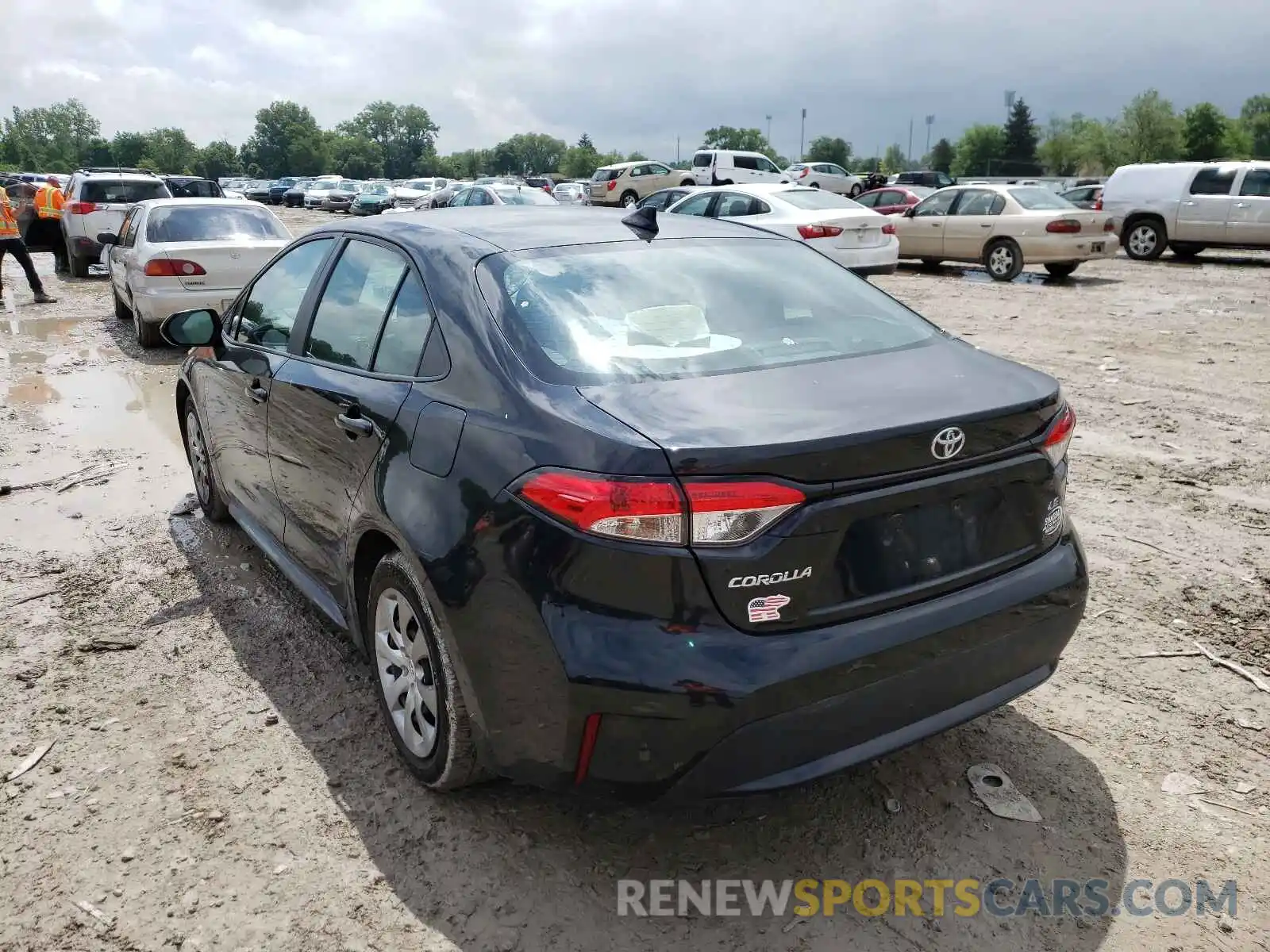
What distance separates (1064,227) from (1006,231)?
0.92m

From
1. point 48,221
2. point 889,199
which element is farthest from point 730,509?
point 889,199

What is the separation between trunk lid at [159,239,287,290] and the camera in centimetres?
1053

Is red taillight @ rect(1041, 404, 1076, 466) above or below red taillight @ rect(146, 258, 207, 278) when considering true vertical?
below

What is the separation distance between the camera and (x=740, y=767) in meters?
2.32

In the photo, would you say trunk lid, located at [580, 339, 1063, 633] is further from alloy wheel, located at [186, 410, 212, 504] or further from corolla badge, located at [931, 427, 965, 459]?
alloy wheel, located at [186, 410, 212, 504]

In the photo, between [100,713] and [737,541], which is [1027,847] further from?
[100,713]

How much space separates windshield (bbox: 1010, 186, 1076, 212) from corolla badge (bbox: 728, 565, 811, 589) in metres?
15.4

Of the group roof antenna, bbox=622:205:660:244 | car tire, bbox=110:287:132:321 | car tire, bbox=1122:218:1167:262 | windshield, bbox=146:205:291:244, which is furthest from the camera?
car tire, bbox=1122:218:1167:262

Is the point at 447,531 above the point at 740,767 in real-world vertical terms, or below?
above

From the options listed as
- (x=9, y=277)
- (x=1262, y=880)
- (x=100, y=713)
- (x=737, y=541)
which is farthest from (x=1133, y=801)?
(x=9, y=277)

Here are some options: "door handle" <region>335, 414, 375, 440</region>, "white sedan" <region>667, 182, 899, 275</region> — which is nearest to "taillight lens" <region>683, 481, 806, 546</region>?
"door handle" <region>335, 414, 375, 440</region>

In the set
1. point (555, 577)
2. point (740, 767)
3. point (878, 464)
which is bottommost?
point (740, 767)

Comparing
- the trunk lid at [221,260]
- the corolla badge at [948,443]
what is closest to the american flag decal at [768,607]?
the corolla badge at [948,443]

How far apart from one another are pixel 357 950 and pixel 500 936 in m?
0.35
